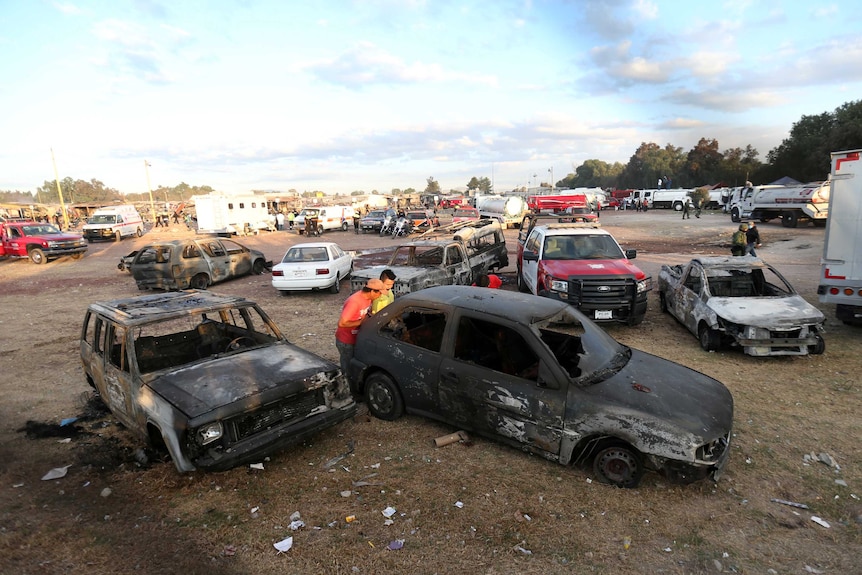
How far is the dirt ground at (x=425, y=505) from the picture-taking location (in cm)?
327

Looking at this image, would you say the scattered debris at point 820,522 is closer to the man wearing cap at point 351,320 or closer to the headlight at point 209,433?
the man wearing cap at point 351,320

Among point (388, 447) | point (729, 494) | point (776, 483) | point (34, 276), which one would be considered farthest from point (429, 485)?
point (34, 276)

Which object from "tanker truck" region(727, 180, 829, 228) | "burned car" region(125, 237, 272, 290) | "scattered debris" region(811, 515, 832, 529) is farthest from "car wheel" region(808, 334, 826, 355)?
"tanker truck" region(727, 180, 829, 228)

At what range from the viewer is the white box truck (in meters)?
30.2

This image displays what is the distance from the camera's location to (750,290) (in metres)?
8.26

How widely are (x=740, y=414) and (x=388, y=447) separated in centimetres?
401

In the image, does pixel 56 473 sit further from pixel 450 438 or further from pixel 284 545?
pixel 450 438

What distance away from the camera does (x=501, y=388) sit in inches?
170

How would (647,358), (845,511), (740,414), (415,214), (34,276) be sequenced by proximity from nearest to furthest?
(845,511) < (647,358) < (740,414) < (34,276) < (415,214)

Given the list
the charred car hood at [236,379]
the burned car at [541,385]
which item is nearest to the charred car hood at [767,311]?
the burned car at [541,385]

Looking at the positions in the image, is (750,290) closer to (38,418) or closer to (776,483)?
(776,483)

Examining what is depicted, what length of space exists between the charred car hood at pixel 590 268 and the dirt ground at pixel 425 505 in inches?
124

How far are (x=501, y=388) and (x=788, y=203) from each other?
93.7 feet

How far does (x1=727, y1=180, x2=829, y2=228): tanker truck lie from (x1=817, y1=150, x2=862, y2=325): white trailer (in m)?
18.7
